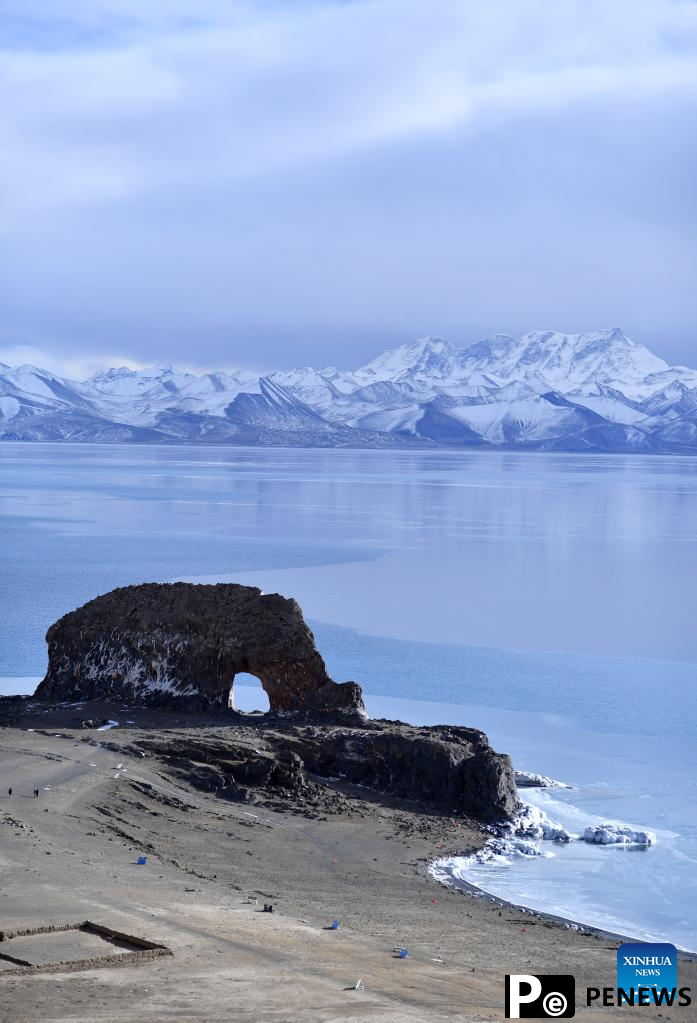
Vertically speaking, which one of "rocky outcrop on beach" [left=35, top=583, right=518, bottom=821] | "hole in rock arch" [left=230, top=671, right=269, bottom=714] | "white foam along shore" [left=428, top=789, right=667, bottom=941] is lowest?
"white foam along shore" [left=428, top=789, right=667, bottom=941]

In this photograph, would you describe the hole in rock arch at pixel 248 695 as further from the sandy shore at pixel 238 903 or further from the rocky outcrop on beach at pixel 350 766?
the rocky outcrop on beach at pixel 350 766

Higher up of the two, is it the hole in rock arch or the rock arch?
the rock arch

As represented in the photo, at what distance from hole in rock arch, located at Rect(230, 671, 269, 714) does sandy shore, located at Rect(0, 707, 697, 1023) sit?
4906mm

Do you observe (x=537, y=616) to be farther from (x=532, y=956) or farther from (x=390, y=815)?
(x=532, y=956)

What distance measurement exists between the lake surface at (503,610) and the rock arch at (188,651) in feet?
14.3

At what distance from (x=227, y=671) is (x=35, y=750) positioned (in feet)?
16.5

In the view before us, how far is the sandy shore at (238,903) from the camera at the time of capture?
39.7 ft

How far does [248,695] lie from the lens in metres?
31.4

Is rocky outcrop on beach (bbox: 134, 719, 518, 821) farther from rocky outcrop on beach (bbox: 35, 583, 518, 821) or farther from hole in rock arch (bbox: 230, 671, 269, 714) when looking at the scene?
hole in rock arch (bbox: 230, 671, 269, 714)

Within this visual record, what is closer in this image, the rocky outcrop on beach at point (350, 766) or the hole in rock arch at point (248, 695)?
the rocky outcrop on beach at point (350, 766)

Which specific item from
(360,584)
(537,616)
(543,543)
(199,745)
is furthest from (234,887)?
(543,543)

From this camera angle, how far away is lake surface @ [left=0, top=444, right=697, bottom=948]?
2152 centimetres

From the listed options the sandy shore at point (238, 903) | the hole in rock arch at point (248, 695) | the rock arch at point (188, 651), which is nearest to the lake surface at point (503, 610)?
the sandy shore at point (238, 903)

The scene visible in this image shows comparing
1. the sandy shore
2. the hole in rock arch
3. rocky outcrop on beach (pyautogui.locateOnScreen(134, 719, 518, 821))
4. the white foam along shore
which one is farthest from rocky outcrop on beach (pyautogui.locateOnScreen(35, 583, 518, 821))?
the hole in rock arch
